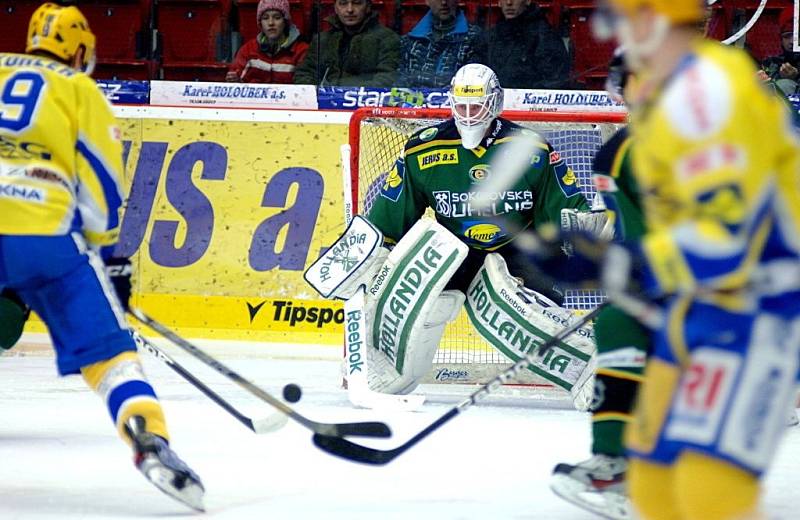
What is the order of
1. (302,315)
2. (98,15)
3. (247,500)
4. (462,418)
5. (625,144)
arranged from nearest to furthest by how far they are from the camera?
1. (625,144)
2. (247,500)
3. (462,418)
4. (302,315)
5. (98,15)

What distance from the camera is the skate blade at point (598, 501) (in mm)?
2875

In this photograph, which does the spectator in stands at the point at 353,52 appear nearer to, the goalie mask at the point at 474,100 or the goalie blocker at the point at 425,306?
Result: the goalie mask at the point at 474,100

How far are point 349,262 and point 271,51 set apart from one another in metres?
2.28

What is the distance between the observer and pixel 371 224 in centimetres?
480

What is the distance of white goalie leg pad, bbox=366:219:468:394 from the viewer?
4.73 m

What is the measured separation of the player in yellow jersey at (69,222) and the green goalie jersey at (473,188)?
198 centimetres

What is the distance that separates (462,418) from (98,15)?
3563mm

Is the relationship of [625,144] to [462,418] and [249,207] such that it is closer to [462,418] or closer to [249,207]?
[462,418]

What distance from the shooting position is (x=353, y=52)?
6582 mm

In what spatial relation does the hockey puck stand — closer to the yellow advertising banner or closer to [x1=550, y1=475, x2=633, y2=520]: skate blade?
[x1=550, y1=475, x2=633, y2=520]: skate blade

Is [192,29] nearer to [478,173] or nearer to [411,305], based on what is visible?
[478,173]

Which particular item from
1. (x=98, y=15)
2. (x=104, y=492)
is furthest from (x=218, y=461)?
(x=98, y=15)

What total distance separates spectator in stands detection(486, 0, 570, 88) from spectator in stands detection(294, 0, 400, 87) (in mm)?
507

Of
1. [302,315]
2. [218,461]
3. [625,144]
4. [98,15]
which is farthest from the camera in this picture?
[98,15]
